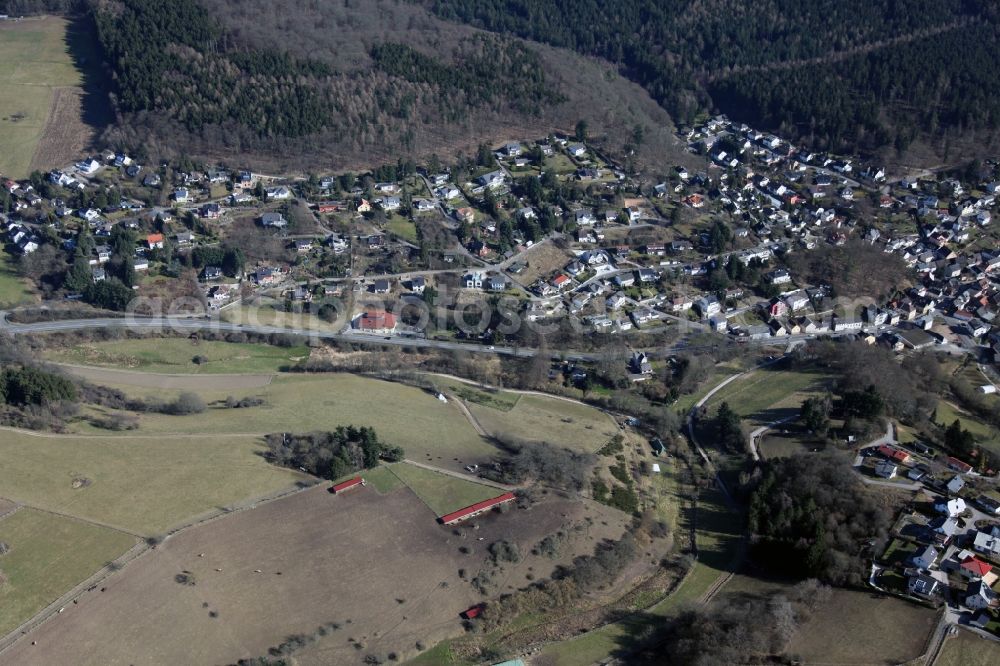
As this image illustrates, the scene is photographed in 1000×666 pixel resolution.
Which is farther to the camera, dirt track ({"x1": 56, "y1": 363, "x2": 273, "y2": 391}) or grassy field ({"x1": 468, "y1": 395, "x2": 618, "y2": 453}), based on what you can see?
dirt track ({"x1": 56, "y1": 363, "x2": 273, "y2": 391})

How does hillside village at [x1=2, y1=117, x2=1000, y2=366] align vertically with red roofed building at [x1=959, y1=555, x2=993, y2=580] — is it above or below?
above

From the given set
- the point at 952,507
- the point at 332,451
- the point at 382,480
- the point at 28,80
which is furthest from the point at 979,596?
the point at 28,80

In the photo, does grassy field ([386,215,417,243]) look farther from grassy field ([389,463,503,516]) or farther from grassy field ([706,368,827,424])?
grassy field ([389,463,503,516])

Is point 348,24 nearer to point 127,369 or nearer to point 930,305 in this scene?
point 127,369

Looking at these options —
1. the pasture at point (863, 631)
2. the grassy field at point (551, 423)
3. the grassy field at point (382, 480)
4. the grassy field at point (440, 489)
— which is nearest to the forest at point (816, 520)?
the pasture at point (863, 631)

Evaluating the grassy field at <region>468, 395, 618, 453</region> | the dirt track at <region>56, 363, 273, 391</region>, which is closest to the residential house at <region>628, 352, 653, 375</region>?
the grassy field at <region>468, 395, 618, 453</region>

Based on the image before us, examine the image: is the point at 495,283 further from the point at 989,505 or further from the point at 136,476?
the point at 989,505
